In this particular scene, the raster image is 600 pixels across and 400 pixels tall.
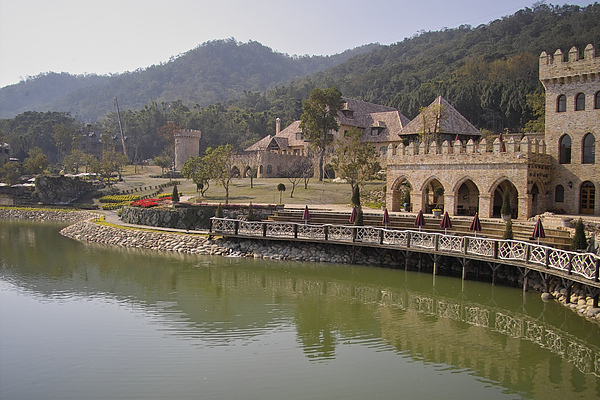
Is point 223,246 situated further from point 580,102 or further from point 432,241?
point 580,102

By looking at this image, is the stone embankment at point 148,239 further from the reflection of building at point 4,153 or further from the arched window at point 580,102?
the reflection of building at point 4,153

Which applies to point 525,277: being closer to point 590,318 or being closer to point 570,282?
point 570,282

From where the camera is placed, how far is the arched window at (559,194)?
30847 millimetres

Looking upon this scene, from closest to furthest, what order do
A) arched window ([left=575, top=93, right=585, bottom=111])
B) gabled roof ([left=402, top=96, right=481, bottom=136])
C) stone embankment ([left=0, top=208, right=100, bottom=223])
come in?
arched window ([left=575, top=93, right=585, bottom=111]) < gabled roof ([left=402, top=96, right=481, bottom=136]) < stone embankment ([left=0, top=208, right=100, bottom=223])

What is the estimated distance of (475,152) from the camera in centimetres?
3194

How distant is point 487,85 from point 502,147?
136ft

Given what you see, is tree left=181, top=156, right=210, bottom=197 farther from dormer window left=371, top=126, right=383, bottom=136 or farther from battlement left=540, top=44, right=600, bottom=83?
battlement left=540, top=44, right=600, bottom=83

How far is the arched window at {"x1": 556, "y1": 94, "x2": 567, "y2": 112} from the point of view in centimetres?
3055

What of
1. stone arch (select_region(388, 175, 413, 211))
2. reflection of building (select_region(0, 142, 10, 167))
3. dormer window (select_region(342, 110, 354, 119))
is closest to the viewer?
stone arch (select_region(388, 175, 413, 211))

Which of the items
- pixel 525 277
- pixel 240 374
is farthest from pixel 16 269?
pixel 525 277

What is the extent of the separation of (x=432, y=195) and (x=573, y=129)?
11034mm

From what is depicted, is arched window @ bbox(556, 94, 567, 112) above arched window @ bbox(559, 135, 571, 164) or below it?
above

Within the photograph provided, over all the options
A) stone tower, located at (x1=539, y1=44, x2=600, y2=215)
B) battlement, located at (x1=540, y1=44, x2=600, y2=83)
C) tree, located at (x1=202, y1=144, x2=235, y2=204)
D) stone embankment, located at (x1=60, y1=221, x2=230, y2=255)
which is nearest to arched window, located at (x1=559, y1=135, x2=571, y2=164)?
stone tower, located at (x1=539, y1=44, x2=600, y2=215)

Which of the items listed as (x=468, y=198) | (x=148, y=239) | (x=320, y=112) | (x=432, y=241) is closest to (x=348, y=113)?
(x=320, y=112)
